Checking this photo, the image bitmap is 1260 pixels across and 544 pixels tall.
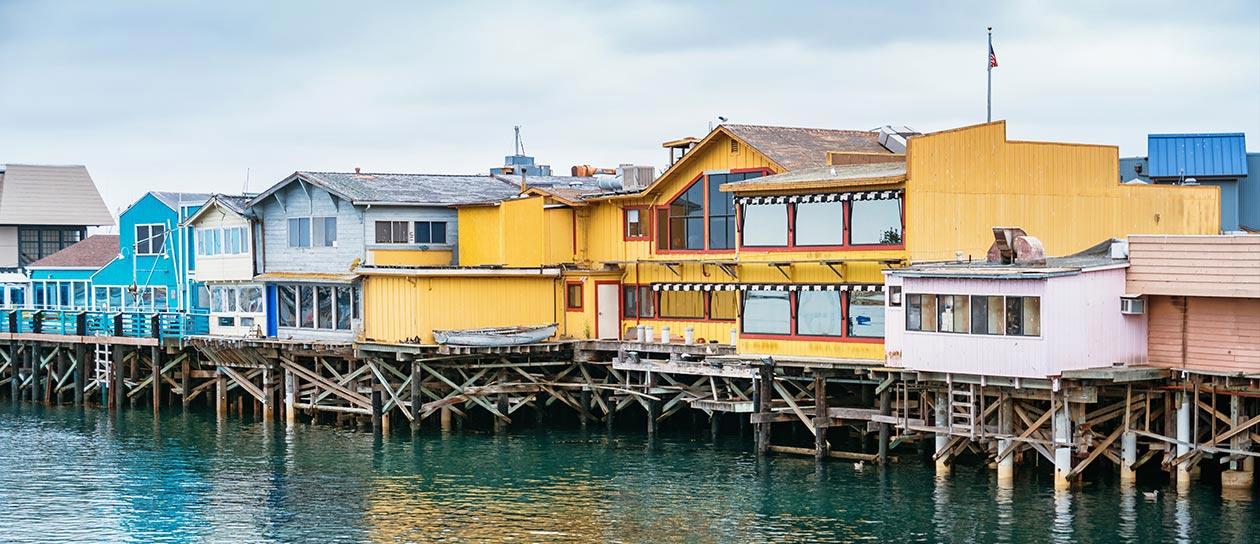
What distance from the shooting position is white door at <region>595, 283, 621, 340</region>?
184 ft

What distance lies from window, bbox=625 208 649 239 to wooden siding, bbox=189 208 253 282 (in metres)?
15.1

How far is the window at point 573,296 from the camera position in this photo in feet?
185

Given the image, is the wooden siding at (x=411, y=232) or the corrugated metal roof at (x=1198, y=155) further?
Answer: the corrugated metal roof at (x=1198, y=155)

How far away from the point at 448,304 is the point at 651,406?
751 cm

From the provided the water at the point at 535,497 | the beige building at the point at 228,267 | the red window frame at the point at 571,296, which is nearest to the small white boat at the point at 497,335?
the red window frame at the point at 571,296

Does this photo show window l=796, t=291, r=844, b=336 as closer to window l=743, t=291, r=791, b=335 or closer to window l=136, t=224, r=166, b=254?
window l=743, t=291, r=791, b=335

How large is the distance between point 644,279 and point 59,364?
28.4m

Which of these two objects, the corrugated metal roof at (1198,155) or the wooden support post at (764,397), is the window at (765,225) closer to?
the wooden support post at (764,397)

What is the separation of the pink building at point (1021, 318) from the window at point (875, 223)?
2.97 meters

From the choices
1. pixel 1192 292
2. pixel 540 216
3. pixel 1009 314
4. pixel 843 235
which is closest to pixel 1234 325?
pixel 1192 292

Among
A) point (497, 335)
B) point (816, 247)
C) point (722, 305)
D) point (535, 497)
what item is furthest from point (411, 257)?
point (535, 497)

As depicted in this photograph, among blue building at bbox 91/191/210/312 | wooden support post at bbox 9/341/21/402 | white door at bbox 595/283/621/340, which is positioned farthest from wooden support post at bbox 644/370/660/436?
wooden support post at bbox 9/341/21/402

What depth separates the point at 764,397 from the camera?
48.5 m

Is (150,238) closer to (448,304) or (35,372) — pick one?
(35,372)
